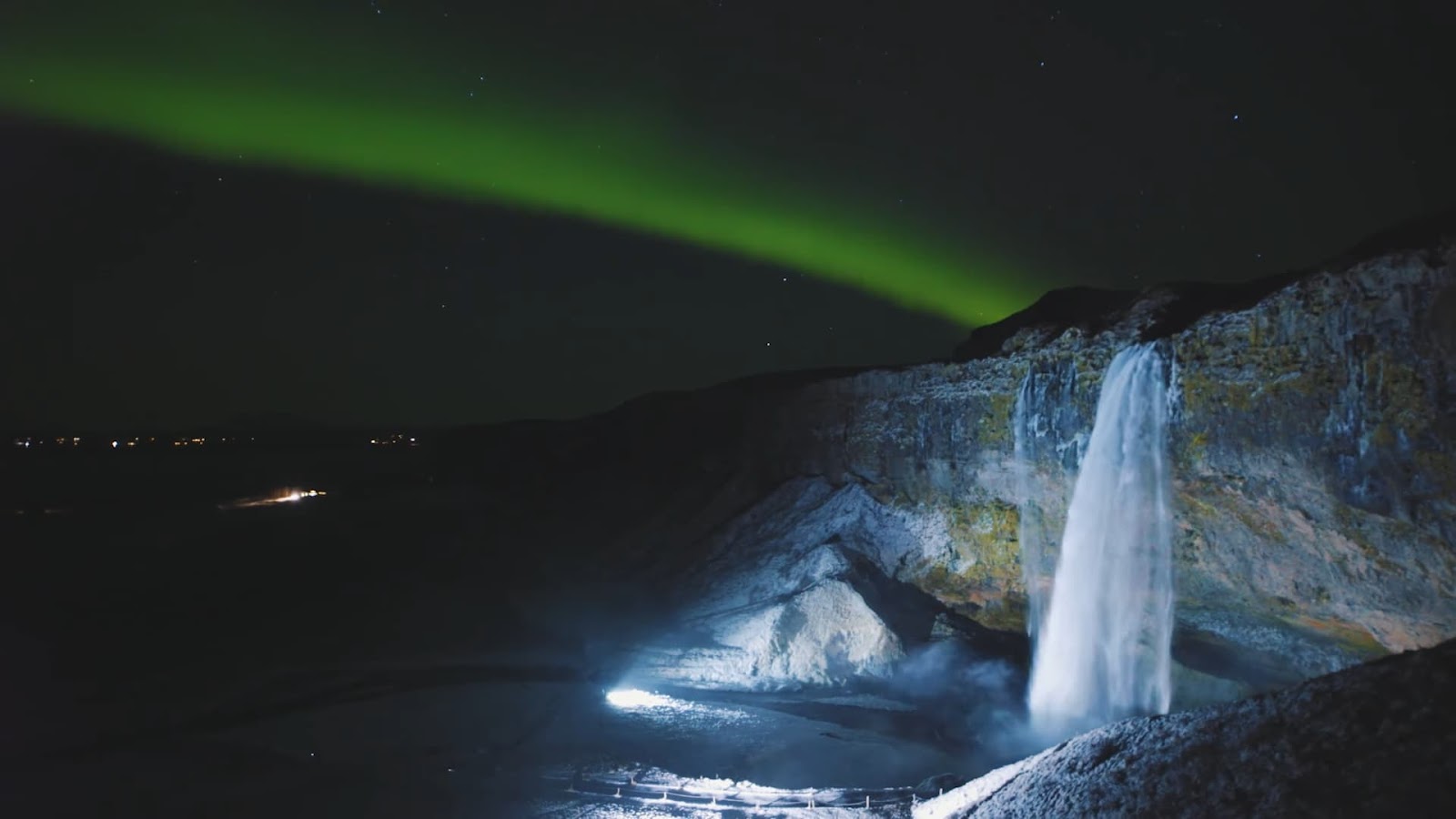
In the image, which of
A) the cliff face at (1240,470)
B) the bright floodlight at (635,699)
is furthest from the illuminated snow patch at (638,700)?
the cliff face at (1240,470)

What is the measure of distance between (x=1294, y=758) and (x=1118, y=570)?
933cm

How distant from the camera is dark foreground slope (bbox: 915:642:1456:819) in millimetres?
5191

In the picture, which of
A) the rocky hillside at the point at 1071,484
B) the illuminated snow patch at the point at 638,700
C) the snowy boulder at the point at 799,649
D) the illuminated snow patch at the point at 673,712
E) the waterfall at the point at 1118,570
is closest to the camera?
the rocky hillside at the point at 1071,484

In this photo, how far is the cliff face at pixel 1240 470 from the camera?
31.8 feet

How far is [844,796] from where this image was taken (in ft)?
34.0

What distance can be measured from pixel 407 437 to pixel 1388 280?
162194 mm

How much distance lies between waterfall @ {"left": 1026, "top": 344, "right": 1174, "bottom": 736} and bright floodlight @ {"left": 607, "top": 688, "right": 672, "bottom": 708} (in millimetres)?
7159

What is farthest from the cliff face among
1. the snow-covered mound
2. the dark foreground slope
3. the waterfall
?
the dark foreground slope

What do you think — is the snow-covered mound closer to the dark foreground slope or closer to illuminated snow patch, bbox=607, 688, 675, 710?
illuminated snow patch, bbox=607, 688, 675, 710

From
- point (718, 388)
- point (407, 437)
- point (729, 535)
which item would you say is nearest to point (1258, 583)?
point (729, 535)

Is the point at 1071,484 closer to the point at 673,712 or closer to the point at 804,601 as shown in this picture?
the point at 804,601

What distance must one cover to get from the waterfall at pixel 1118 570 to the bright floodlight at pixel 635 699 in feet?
23.5

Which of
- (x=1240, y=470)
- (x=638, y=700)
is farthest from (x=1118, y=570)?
(x=638, y=700)

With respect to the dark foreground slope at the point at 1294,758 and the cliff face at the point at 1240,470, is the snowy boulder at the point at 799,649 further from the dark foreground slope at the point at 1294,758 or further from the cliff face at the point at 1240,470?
the dark foreground slope at the point at 1294,758
